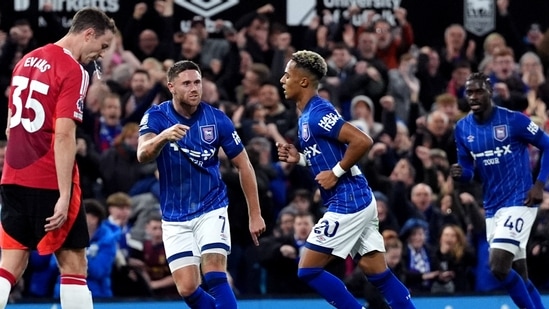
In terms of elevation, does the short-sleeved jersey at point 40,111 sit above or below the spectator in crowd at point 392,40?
above

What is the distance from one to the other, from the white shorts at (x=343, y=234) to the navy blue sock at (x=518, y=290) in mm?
A: 1711

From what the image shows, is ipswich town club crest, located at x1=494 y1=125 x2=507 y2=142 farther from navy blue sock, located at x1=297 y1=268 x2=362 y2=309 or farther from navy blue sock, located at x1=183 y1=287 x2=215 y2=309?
navy blue sock, located at x1=183 y1=287 x2=215 y2=309

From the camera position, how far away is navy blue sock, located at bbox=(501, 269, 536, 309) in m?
11.4

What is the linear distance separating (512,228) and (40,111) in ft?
15.2

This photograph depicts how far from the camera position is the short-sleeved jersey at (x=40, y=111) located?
8703 mm

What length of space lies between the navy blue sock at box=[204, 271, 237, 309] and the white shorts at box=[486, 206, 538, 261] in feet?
9.45

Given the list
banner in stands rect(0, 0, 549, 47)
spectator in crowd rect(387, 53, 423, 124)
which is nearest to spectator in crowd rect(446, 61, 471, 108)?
spectator in crowd rect(387, 53, 423, 124)

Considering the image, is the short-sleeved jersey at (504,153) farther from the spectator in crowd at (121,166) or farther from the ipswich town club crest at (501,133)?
the spectator in crowd at (121,166)

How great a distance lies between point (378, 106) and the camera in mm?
16266

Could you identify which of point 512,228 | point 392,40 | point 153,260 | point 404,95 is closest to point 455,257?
point 512,228

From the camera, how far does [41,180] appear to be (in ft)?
28.6

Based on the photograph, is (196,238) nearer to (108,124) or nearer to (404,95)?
(108,124)

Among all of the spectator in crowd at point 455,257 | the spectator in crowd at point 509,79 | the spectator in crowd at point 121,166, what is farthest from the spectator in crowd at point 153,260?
the spectator in crowd at point 509,79

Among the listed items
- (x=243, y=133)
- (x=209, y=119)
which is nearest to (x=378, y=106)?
(x=243, y=133)
